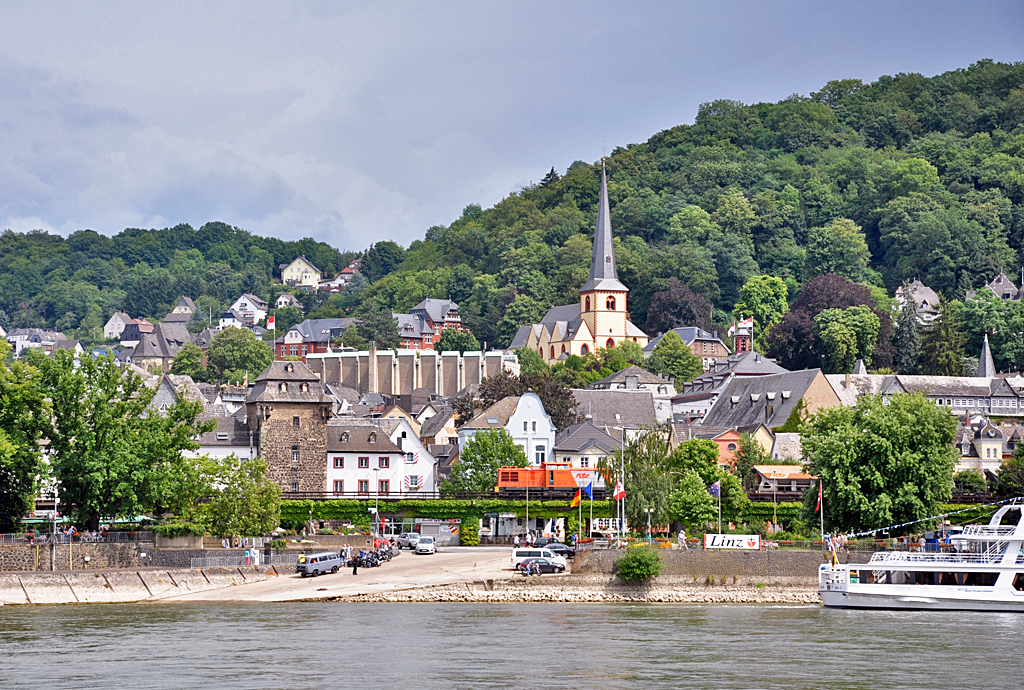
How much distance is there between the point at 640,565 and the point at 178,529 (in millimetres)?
19631

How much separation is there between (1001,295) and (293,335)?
3338 inches

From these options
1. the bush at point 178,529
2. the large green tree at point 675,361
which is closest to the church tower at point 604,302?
the large green tree at point 675,361

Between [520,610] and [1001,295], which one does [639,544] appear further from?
[1001,295]

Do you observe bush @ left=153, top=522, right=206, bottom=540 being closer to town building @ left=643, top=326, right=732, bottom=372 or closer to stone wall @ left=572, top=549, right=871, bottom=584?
stone wall @ left=572, top=549, right=871, bottom=584

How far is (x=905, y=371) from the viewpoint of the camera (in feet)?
454

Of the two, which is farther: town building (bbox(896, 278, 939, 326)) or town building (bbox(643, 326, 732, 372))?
town building (bbox(896, 278, 939, 326))

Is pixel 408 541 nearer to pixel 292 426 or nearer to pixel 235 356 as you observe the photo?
pixel 292 426

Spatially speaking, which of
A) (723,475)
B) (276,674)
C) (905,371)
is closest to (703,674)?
(276,674)

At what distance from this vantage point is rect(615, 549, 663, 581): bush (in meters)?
56.2

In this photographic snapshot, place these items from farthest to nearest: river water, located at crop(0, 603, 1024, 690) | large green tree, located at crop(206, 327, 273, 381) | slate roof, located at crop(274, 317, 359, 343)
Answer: slate roof, located at crop(274, 317, 359, 343)
large green tree, located at crop(206, 327, 273, 381)
river water, located at crop(0, 603, 1024, 690)

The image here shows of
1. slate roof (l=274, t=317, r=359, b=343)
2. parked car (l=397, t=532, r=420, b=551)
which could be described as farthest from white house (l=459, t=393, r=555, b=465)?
slate roof (l=274, t=317, r=359, b=343)

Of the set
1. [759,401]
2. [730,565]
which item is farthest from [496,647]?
[759,401]

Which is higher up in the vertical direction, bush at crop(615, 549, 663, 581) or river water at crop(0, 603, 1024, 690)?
bush at crop(615, 549, 663, 581)

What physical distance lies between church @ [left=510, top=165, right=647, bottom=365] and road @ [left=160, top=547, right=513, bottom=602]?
308ft
